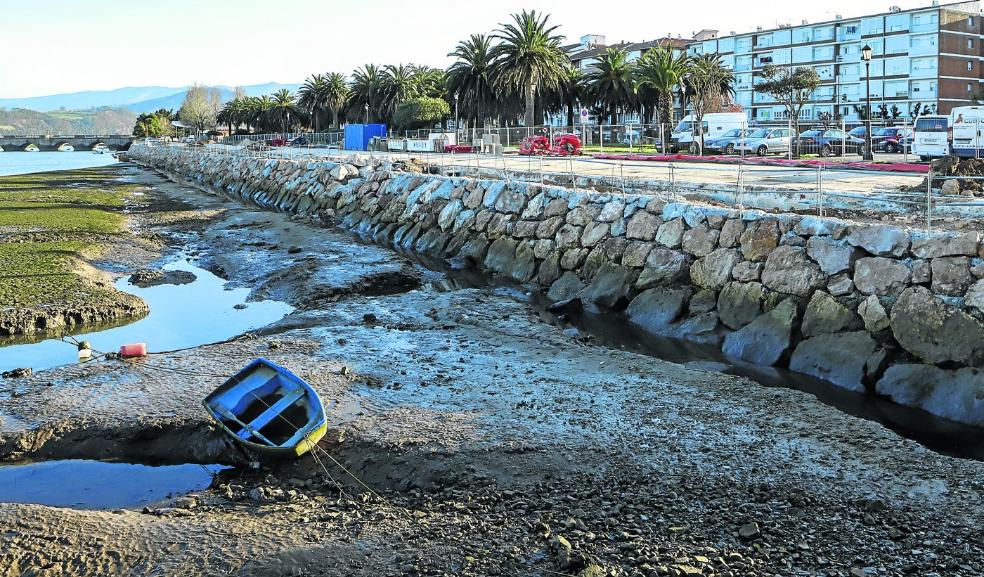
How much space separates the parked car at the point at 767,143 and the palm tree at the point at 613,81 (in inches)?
1080

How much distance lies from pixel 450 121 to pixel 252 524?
8114 cm

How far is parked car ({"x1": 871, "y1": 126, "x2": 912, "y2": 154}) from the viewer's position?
43.6 meters

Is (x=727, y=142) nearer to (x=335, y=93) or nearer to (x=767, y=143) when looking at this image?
(x=767, y=143)

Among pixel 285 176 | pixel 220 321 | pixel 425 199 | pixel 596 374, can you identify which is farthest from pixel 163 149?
pixel 596 374

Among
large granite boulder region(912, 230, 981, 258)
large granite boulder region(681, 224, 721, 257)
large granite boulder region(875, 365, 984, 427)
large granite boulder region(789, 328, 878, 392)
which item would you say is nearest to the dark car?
large granite boulder region(681, 224, 721, 257)

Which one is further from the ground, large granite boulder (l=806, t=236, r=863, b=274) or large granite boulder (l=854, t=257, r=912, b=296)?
large granite boulder (l=806, t=236, r=863, b=274)

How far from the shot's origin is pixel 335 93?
101 meters

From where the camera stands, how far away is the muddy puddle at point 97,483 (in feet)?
33.3

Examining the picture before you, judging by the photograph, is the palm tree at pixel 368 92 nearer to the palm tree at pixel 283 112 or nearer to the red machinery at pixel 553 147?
the palm tree at pixel 283 112

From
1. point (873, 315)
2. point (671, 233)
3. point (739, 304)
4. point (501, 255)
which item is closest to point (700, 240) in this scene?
point (671, 233)

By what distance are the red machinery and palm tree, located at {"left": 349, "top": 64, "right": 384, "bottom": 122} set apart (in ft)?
137

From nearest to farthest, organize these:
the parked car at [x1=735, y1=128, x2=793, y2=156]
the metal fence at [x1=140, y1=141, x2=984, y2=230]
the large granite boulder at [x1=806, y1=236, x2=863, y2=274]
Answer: the large granite boulder at [x1=806, y1=236, x2=863, y2=274], the metal fence at [x1=140, y1=141, x2=984, y2=230], the parked car at [x1=735, y1=128, x2=793, y2=156]

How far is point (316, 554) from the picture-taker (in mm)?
8250

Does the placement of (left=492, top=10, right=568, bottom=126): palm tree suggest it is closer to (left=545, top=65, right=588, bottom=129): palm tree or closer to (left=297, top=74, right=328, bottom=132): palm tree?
(left=545, top=65, right=588, bottom=129): palm tree
